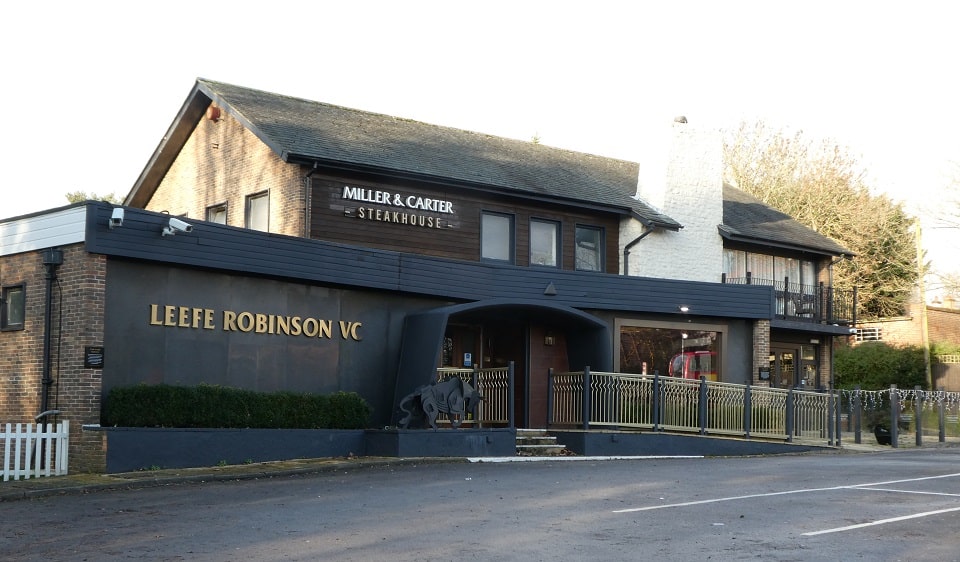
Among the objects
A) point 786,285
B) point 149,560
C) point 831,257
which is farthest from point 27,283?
point 831,257

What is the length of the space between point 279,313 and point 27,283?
438 cm

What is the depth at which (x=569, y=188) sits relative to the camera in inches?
1158

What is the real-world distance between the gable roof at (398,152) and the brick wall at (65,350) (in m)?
7.15

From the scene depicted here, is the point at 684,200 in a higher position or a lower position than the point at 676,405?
higher

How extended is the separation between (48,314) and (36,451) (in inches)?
97.4

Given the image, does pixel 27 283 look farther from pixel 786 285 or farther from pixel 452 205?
pixel 786 285

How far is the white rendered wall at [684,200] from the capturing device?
30.7 m

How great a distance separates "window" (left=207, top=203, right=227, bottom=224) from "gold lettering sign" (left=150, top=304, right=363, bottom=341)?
7.89 metres

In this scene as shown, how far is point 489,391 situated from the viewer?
76.0 feet

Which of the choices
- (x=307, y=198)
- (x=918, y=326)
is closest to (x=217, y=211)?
(x=307, y=198)

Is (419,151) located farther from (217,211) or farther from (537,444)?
(537,444)

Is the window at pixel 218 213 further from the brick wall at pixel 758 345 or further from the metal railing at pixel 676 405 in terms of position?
the brick wall at pixel 758 345

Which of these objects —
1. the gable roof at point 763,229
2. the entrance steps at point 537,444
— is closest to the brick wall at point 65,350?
the entrance steps at point 537,444

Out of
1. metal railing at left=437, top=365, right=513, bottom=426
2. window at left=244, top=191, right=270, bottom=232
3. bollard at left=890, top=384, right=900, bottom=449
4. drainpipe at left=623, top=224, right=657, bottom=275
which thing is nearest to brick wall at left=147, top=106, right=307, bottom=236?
window at left=244, top=191, right=270, bottom=232
